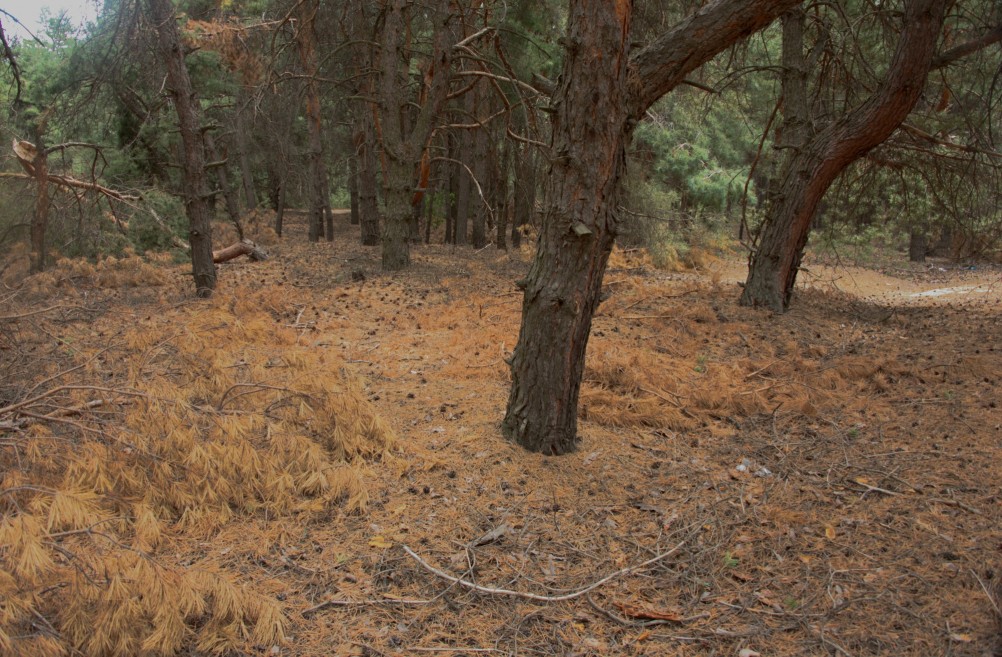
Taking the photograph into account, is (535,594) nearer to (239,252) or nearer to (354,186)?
(239,252)

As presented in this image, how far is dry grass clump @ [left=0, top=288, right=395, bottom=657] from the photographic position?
214cm

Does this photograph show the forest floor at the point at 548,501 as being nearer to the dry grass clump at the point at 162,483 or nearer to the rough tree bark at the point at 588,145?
the dry grass clump at the point at 162,483

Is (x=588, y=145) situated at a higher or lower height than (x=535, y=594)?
higher

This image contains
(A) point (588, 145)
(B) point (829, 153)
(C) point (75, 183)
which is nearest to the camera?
(A) point (588, 145)

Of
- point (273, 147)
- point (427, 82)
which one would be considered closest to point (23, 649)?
point (427, 82)

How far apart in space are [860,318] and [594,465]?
18.4 ft

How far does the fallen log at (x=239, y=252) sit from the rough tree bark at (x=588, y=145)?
27.3ft

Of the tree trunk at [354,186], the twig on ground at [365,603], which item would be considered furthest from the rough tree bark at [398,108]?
the tree trunk at [354,186]

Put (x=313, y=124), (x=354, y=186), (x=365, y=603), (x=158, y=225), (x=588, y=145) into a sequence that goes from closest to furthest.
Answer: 1. (x=365, y=603)
2. (x=588, y=145)
3. (x=158, y=225)
4. (x=313, y=124)
5. (x=354, y=186)

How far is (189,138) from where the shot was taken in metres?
7.58

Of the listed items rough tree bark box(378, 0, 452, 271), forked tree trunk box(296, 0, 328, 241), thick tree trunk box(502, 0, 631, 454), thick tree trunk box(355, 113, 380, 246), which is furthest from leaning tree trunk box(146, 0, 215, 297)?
thick tree trunk box(502, 0, 631, 454)

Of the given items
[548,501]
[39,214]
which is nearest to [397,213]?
[39,214]

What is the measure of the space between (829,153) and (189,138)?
24.7 ft

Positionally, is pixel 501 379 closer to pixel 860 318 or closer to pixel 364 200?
pixel 860 318
